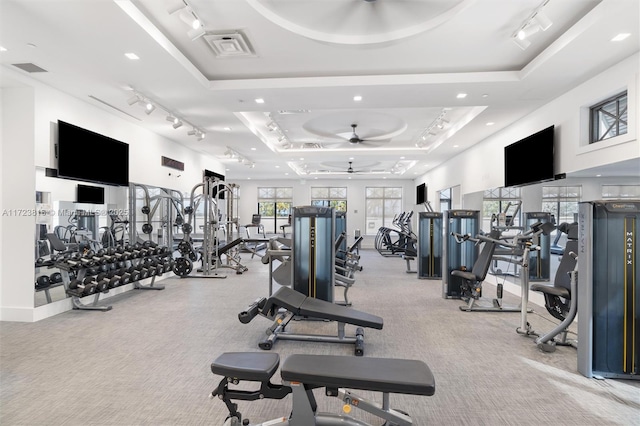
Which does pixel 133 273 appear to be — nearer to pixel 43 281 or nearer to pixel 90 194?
pixel 43 281

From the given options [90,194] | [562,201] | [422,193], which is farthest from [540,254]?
[422,193]

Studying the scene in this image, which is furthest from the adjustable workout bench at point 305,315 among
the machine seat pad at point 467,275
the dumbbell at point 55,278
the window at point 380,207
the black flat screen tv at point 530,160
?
the window at point 380,207

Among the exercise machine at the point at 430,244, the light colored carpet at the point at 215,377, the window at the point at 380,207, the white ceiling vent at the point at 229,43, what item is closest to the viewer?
the light colored carpet at the point at 215,377

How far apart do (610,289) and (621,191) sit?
6.73ft

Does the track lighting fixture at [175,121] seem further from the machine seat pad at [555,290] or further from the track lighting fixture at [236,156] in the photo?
the machine seat pad at [555,290]

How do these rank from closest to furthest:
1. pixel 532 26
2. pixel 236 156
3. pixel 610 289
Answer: pixel 610 289 → pixel 532 26 → pixel 236 156

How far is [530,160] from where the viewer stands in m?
5.35

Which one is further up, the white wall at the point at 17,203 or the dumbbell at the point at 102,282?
the white wall at the point at 17,203

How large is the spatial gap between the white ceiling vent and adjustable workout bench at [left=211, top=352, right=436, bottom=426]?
3128 millimetres

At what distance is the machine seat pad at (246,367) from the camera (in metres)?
1.84

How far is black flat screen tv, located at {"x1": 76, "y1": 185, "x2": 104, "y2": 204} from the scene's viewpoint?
5.04m

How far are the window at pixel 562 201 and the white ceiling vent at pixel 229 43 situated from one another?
14.9 feet

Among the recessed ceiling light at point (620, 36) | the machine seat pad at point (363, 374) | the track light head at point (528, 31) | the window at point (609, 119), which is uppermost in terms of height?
the track light head at point (528, 31)

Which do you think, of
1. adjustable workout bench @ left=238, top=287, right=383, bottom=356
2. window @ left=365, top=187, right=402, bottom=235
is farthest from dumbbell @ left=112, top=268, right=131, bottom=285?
window @ left=365, top=187, right=402, bottom=235
